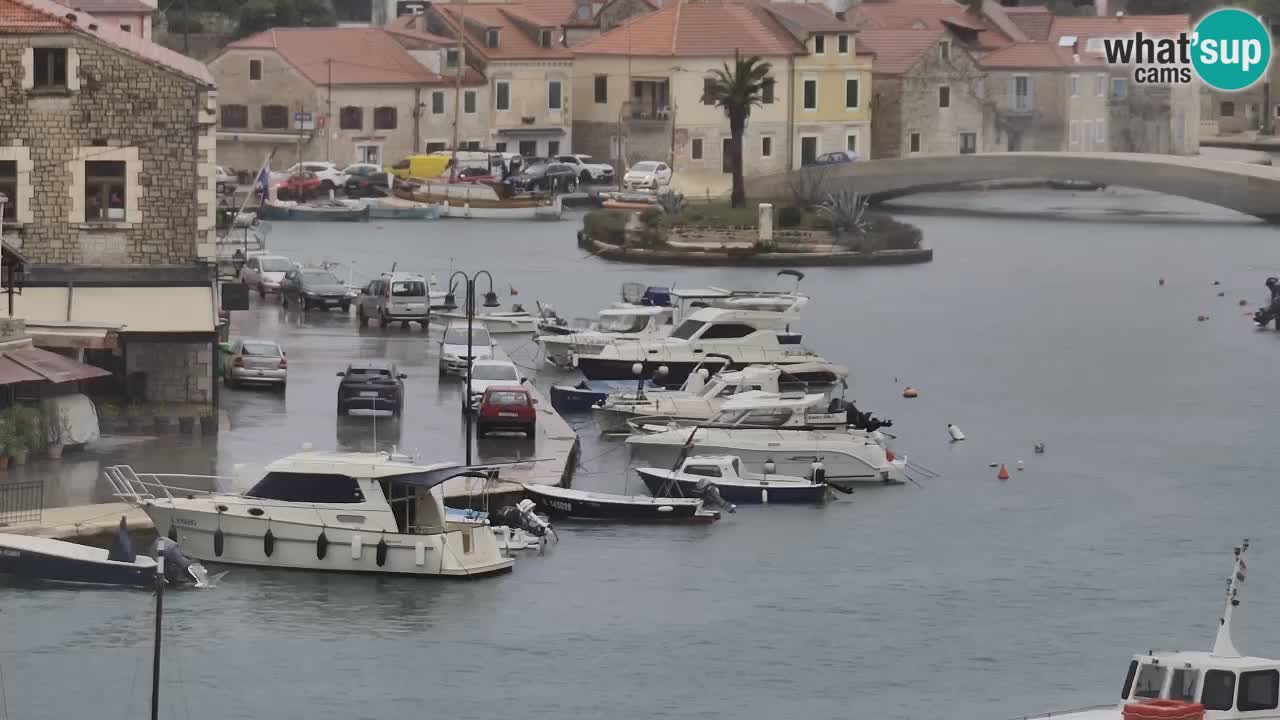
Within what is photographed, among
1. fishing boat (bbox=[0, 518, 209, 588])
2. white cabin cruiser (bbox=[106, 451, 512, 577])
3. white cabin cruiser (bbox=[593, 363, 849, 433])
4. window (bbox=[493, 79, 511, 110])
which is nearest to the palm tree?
window (bbox=[493, 79, 511, 110])

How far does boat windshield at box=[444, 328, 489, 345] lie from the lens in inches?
3056

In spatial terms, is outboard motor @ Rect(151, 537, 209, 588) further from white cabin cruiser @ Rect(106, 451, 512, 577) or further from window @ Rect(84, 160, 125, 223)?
window @ Rect(84, 160, 125, 223)

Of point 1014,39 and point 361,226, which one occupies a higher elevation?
point 1014,39

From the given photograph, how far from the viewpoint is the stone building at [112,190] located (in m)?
62.2

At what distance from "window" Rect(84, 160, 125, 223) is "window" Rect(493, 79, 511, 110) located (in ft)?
316

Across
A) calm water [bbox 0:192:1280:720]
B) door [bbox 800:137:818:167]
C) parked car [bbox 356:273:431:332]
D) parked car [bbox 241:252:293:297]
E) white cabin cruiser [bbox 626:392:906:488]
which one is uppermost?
door [bbox 800:137:818:167]

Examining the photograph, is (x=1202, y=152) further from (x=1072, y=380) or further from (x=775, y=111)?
(x=1072, y=380)

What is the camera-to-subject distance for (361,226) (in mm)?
140500

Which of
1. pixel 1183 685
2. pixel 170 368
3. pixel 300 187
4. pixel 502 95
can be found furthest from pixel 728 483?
pixel 502 95

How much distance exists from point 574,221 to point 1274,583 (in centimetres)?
9340

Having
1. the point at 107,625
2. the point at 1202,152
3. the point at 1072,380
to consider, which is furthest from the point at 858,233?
the point at 107,625

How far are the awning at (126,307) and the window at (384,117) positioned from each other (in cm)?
9261

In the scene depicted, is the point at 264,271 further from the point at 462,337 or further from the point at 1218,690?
the point at 1218,690

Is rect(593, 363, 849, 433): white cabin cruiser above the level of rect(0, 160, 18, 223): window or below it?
below
